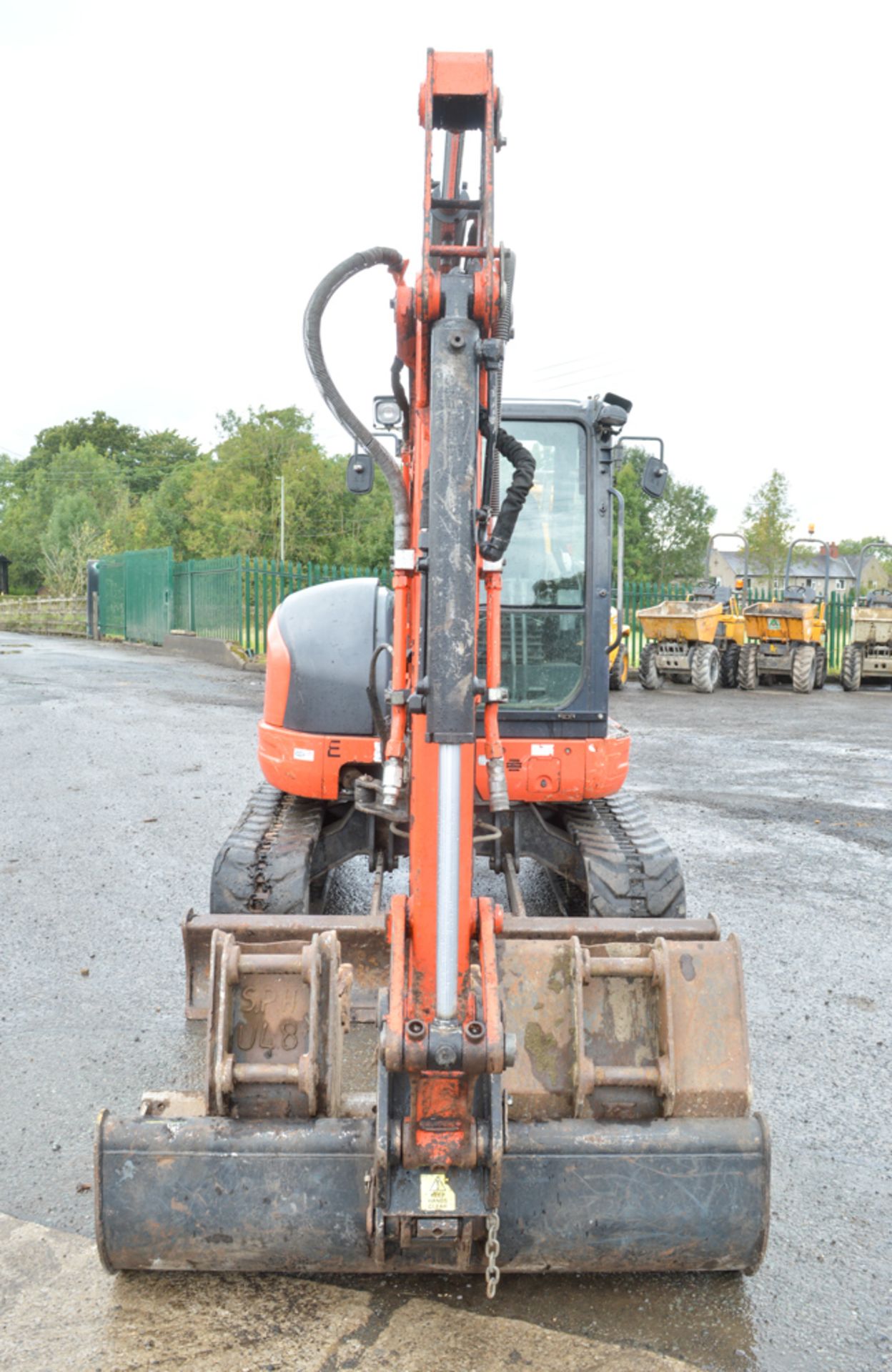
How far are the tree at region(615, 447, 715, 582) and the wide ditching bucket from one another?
60.5 meters

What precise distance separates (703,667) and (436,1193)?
18.3 meters

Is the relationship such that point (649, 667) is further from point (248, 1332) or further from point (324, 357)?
point (248, 1332)

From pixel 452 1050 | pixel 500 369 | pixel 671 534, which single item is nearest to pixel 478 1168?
pixel 452 1050

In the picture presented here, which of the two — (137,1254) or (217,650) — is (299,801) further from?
(217,650)

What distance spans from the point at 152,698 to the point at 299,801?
37.3ft

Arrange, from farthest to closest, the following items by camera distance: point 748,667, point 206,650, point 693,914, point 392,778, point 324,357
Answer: point 206,650, point 748,667, point 693,914, point 324,357, point 392,778

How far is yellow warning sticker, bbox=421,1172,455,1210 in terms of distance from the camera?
253cm

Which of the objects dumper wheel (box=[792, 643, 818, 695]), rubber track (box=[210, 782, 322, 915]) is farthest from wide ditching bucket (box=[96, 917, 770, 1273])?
dumper wheel (box=[792, 643, 818, 695])

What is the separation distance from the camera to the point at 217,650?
23.7m

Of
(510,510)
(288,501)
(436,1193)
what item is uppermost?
(288,501)

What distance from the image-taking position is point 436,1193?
8.32 feet

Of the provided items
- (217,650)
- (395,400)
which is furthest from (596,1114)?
(217,650)

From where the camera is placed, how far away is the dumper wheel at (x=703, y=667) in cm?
2022

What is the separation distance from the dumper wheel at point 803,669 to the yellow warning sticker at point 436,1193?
63.7ft
